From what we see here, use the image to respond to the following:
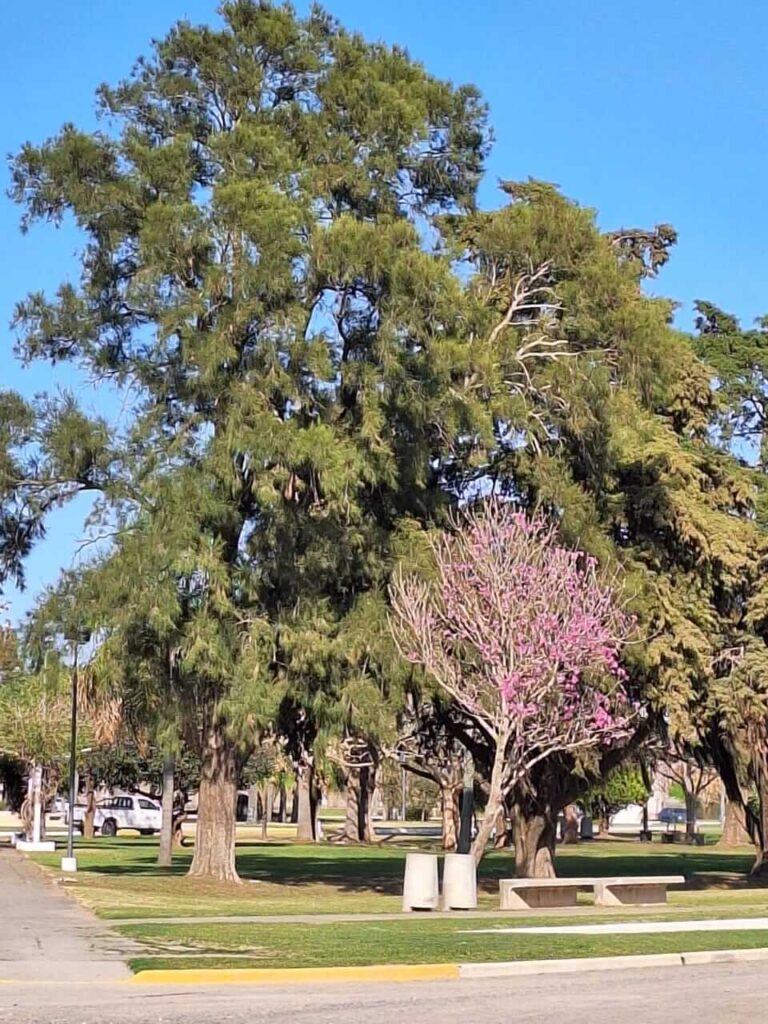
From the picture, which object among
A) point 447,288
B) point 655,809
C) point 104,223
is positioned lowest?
point 655,809

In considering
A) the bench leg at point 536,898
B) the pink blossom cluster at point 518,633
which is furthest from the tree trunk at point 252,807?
the bench leg at point 536,898

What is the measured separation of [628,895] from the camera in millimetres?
27250

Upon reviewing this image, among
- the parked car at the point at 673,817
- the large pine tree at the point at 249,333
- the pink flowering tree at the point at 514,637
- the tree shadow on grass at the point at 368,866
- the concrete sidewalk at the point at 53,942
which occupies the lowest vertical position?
the parked car at the point at 673,817

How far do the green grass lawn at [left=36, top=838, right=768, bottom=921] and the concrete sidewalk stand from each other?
69 cm

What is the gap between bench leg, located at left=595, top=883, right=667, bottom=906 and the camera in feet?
87.8

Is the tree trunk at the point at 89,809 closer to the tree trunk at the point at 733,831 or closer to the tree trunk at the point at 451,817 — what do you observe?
the tree trunk at the point at 451,817

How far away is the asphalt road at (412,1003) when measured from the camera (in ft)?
39.2

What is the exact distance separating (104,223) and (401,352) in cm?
695

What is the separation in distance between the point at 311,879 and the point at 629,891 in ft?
36.4

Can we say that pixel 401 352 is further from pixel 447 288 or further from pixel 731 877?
pixel 731 877

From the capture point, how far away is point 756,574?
34.8 metres

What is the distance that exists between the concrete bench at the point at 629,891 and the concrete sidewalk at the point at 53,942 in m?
8.69

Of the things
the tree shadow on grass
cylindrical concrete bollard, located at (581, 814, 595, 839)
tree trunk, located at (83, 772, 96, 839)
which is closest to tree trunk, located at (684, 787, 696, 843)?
cylindrical concrete bollard, located at (581, 814, 595, 839)

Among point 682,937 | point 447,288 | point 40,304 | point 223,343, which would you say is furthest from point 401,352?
point 682,937
